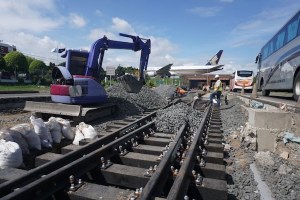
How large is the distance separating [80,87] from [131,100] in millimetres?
4373

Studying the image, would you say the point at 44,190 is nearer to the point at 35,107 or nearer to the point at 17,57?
the point at 35,107

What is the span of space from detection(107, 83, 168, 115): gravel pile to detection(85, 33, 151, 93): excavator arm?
673mm

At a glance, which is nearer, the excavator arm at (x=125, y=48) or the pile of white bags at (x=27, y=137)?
the pile of white bags at (x=27, y=137)

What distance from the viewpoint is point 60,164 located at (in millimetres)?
3947

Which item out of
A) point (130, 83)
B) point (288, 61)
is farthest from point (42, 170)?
point (288, 61)

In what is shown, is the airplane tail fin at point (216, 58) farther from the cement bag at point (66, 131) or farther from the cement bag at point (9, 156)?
the cement bag at point (9, 156)

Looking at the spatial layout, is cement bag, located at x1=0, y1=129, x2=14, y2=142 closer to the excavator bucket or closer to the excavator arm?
the excavator arm

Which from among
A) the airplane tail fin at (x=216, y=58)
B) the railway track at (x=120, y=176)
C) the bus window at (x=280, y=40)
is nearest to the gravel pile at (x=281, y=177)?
the railway track at (x=120, y=176)

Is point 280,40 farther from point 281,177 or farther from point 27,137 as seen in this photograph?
point 27,137

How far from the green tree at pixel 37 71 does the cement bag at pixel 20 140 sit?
47.4 metres

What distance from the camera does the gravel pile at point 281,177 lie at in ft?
13.3

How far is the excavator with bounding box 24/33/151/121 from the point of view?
9.59 m

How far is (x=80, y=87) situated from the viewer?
9938 mm

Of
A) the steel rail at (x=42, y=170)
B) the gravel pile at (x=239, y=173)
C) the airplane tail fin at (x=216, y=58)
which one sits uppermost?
the airplane tail fin at (x=216, y=58)
